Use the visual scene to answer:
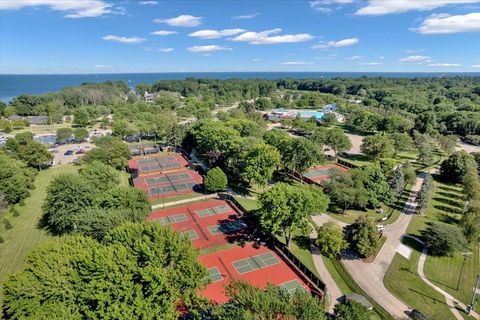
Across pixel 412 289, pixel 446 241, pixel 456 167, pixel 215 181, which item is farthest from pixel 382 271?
pixel 456 167

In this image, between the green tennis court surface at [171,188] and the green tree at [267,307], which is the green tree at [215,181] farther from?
the green tree at [267,307]

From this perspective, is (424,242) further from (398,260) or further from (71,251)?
(71,251)

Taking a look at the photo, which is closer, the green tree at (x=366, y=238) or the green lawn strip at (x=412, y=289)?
the green lawn strip at (x=412, y=289)

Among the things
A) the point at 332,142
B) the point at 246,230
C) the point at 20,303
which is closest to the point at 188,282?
the point at 20,303

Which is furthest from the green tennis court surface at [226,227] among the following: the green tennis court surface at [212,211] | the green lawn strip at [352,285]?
the green lawn strip at [352,285]

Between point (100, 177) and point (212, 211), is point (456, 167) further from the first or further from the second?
point (100, 177)
